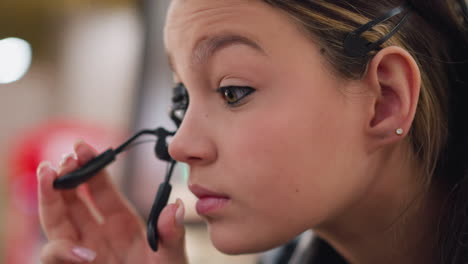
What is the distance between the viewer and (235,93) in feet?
2.19

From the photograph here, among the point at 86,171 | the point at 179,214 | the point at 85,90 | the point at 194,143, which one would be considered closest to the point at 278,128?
the point at 194,143

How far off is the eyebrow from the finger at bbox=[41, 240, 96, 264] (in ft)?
1.28

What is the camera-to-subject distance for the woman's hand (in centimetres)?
80

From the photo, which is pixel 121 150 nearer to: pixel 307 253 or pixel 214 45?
pixel 214 45

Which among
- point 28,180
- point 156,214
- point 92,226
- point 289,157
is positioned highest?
point 289,157

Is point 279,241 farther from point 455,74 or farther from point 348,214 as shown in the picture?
point 455,74

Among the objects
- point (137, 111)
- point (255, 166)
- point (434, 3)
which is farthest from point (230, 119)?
point (137, 111)

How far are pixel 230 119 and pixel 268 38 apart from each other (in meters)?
0.13

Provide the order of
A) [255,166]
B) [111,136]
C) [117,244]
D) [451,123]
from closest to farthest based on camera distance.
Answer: [255,166]
[451,123]
[117,244]
[111,136]

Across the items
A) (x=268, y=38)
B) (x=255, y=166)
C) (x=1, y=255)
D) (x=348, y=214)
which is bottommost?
(x=1, y=255)

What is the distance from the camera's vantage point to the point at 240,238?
68 centimetres

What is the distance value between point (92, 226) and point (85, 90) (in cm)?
153

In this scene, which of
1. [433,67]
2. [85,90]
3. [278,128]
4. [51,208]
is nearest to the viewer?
[278,128]

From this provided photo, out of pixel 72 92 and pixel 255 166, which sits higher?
pixel 255 166
